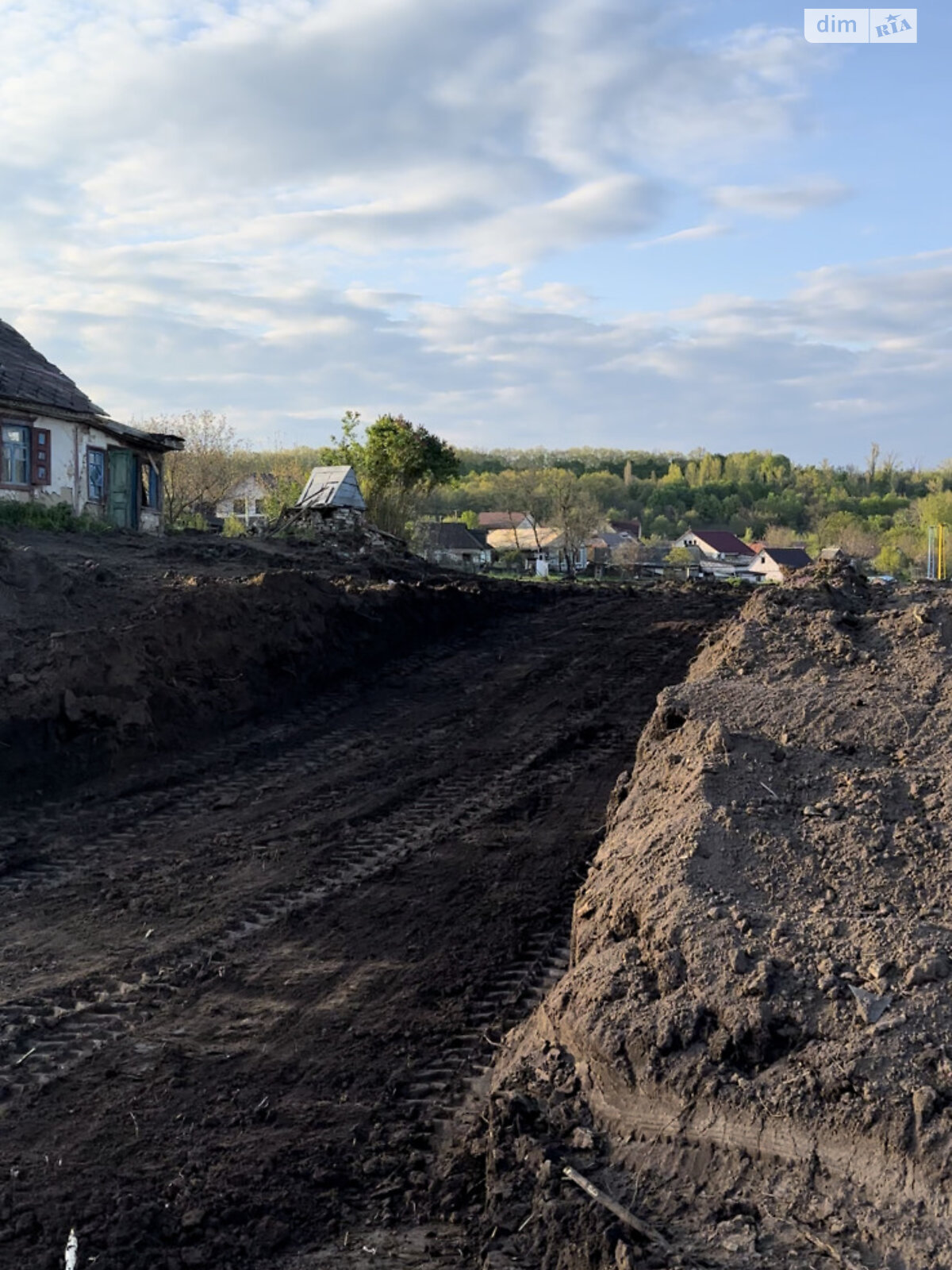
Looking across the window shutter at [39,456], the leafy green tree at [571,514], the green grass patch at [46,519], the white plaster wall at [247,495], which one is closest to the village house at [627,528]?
the leafy green tree at [571,514]

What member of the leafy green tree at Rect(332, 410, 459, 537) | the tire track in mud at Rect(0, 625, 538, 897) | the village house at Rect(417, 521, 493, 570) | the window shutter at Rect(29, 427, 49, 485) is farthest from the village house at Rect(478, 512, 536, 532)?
the tire track in mud at Rect(0, 625, 538, 897)

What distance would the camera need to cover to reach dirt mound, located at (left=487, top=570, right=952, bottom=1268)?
3.90m

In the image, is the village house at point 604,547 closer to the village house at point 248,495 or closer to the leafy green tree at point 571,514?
the leafy green tree at point 571,514

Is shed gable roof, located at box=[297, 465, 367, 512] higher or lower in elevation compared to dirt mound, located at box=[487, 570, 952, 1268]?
higher

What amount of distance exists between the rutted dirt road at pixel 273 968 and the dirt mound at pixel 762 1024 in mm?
630

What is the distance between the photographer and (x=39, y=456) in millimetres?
22484

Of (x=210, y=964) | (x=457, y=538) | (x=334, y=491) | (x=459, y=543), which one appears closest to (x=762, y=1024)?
(x=210, y=964)

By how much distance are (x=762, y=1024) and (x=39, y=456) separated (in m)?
21.3

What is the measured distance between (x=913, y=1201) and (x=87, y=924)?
5.33 metres

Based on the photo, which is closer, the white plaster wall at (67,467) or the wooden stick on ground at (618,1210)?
the wooden stick on ground at (618,1210)

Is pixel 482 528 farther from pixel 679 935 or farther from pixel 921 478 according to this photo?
pixel 679 935

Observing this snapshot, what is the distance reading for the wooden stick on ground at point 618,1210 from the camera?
12.7 feet

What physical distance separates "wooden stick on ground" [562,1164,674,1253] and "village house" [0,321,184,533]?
2023 cm

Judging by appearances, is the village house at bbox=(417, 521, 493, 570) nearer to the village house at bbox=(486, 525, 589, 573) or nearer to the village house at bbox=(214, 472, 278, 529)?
the village house at bbox=(486, 525, 589, 573)
